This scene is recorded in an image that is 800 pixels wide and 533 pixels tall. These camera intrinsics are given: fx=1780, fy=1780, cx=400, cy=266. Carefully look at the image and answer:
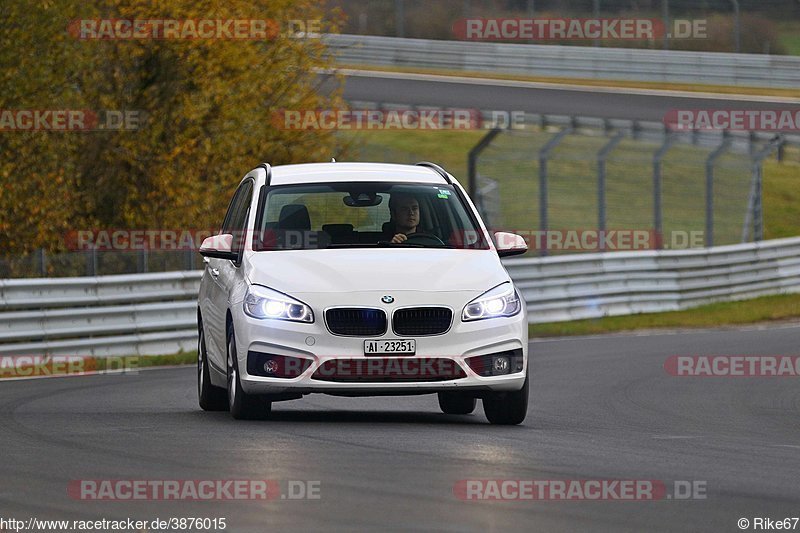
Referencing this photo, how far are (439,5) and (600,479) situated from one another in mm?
39662

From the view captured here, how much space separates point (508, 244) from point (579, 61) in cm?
3410

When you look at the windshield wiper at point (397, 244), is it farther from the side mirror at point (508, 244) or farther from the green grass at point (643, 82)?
the green grass at point (643, 82)

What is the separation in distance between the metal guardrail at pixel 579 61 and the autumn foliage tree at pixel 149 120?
49.9ft

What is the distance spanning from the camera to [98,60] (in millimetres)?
24312

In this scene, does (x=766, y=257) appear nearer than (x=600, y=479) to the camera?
No

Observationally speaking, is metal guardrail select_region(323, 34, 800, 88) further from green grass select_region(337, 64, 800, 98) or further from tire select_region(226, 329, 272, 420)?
tire select_region(226, 329, 272, 420)

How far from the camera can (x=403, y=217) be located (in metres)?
11.9

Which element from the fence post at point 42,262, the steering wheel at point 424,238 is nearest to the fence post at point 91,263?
the fence post at point 42,262

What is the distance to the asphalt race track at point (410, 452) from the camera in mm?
7484

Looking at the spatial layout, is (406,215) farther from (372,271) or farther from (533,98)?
(533,98)

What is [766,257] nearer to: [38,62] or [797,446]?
[38,62]

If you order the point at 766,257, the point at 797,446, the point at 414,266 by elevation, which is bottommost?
the point at 766,257

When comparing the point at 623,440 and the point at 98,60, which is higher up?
the point at 98,60

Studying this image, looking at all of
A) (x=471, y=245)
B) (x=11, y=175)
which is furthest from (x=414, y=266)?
(x=11, y=175)
